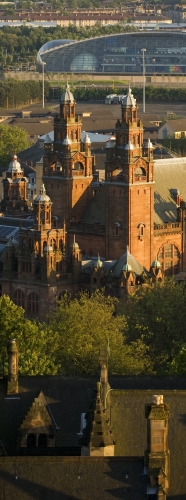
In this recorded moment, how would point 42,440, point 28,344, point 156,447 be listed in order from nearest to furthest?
point 156,447
point 42,440
point 28,344

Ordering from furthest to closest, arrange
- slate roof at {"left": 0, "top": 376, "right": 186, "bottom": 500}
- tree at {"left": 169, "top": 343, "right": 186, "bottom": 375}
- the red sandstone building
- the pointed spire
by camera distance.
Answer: the red sandstone building, tree at {"left": 169, "top": 343, "right": 186, "bottom": 375}, the pointed spire, slate roof at {"left": 0, "top": 376, "right": 186, "bottom": 500}

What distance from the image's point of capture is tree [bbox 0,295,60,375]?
113062 millimetres

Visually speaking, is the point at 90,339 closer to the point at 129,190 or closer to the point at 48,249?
the point at 48,249

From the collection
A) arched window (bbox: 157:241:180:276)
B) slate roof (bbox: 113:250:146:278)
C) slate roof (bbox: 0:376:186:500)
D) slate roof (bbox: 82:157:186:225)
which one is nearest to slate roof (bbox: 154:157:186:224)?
slate roof (bbox: 82:157:186:225)

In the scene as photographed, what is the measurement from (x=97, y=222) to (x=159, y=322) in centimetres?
3842

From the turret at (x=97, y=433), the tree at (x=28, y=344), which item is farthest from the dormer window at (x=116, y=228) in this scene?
the turret at (x=97, y=433)

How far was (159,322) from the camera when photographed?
148 m

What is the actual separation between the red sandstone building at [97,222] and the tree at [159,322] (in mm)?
11925

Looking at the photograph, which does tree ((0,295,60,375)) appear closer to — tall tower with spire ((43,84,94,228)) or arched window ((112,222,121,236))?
arched window ((112,222,121,236))

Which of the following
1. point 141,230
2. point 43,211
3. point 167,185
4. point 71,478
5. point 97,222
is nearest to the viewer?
point 71,478

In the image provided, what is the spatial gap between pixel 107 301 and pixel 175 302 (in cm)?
952

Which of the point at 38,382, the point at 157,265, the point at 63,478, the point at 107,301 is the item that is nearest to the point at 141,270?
the point at 157,265

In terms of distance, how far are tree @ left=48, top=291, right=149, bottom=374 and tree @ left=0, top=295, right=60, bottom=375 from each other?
1.10 metres

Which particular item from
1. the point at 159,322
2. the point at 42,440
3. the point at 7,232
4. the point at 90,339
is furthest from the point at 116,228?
the point at 42,440
